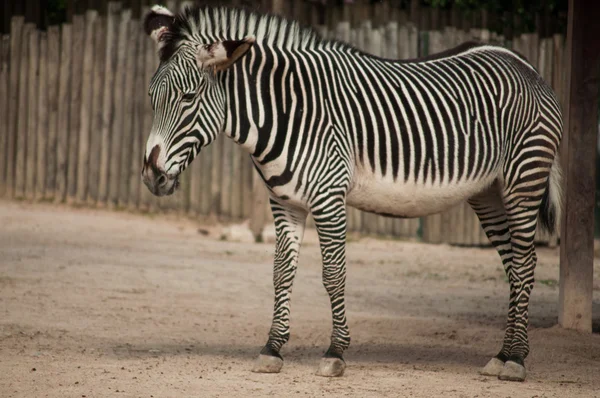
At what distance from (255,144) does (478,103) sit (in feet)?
5.23

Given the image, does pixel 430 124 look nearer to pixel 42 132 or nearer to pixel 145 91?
pixel 145 91

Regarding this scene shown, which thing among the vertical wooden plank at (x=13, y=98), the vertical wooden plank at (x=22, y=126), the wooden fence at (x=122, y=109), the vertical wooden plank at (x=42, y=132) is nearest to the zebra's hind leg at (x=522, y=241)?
the wooden fence at (x=122, y=109)

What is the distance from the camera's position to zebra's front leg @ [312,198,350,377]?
577 centimetres

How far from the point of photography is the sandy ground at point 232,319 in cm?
558

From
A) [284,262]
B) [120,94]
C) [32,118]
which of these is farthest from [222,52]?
[32,118]

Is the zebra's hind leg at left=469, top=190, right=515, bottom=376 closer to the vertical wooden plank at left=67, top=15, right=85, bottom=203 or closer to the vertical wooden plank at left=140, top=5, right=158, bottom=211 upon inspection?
the vertical wooden plank at left=140, top=5, right=158, bottom=211

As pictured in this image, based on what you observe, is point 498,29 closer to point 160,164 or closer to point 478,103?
point 478,103

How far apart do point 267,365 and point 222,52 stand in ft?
6.38

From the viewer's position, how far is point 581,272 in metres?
7.23

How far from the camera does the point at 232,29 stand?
602 centimetres

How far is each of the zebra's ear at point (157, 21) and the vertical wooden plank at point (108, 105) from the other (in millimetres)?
7113

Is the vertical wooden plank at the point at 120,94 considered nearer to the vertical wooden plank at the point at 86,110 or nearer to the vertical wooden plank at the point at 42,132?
the vertical wooden plank at the point at 86,110

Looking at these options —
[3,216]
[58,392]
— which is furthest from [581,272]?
[3,216]

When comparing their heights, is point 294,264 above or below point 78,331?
above
